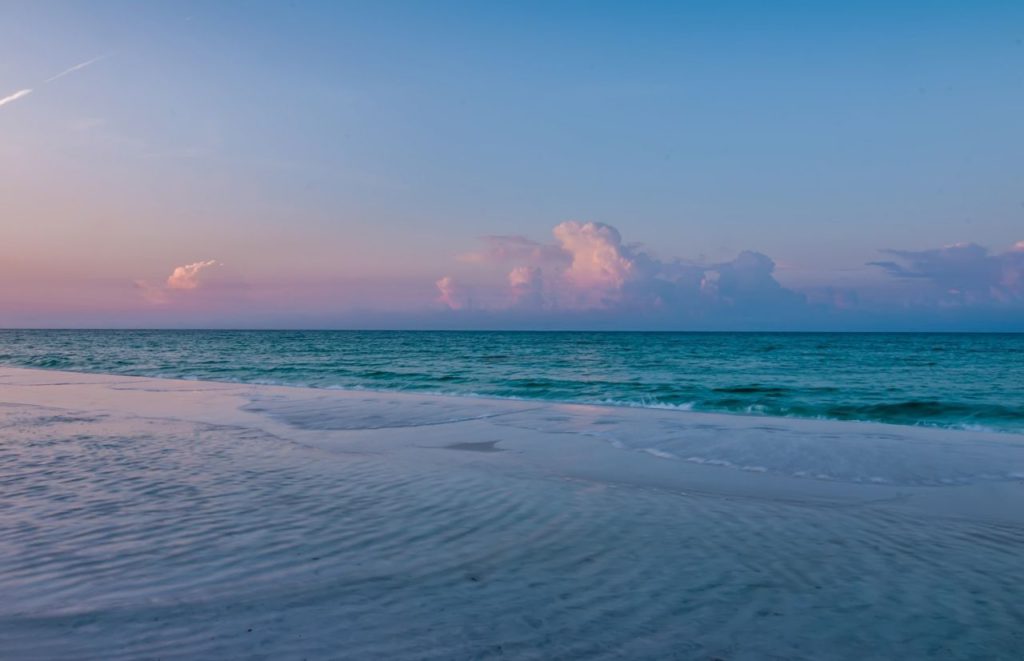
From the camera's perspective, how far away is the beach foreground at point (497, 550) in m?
4.95

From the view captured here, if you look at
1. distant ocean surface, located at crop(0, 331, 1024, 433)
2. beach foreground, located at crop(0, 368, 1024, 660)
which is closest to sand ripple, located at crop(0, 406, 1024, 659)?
beach foreground, located at crop(0, 368, 1024, 660)

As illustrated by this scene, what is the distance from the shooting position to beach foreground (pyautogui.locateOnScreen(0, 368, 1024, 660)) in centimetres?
495

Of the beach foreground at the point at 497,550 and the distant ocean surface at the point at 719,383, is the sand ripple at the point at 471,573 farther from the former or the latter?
the distant ocean surface at the point at 719,383

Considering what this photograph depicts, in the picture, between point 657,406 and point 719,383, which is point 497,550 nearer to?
point 657,406

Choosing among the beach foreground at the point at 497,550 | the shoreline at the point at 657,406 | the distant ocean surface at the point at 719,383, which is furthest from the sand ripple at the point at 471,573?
the distant ocean surface at the point at 719,383

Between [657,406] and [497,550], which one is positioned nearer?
[497,550]

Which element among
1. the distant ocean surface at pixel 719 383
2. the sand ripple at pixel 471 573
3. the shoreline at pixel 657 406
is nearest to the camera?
the sand ripple at pixel 471 573

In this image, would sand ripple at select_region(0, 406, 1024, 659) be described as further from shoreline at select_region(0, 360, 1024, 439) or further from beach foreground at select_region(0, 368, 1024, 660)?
shoreline at select_region(0, 360, 1024, 439)

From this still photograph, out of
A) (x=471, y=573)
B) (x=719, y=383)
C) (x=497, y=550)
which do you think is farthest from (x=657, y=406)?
(x=471, y=573)

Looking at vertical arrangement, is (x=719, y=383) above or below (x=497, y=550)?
below

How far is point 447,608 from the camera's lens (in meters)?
5.41

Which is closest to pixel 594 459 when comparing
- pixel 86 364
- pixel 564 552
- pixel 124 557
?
pixel 564 552

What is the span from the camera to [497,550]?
7.03m

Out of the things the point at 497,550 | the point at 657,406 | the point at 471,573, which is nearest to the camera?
the point at 471,573
